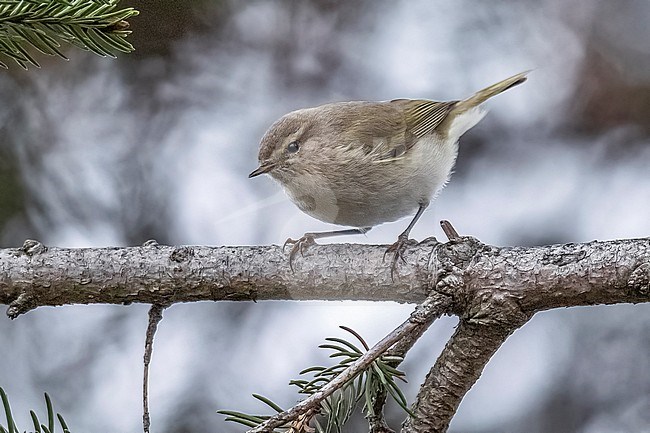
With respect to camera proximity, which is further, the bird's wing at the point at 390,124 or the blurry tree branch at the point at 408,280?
the bird's wing at the point at 390,124

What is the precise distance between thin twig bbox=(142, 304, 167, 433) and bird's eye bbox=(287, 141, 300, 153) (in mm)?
504

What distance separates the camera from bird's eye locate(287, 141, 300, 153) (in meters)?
1.50

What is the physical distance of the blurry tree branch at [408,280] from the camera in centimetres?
94

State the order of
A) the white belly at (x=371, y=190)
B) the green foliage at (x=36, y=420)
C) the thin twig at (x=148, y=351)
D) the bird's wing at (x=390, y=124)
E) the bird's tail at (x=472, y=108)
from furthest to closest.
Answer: the bird's tail at (x=472, y=108)
the bird's wing at (x=390, y=124)
the white belly at (x=371, y=190)
the thin twig at (x=148, y=351)
the green foliage at (x=36, y=420)

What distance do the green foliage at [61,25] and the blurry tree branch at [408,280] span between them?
1.00 feet

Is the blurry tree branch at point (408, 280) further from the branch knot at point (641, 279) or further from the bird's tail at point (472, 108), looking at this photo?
the bird's tail at point (472, 108)

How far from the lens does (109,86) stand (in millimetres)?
2143

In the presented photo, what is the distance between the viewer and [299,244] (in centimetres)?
114

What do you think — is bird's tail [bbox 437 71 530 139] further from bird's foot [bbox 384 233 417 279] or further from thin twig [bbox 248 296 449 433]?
thin twig [bbox 248 296 449 433]

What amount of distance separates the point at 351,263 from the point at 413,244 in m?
0.09

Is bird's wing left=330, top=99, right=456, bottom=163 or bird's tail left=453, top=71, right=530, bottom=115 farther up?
bird's tail left=453, top=71, right=530, bottom=115

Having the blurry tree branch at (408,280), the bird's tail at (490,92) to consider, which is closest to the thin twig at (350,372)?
the blurry tree branch at (408,280)

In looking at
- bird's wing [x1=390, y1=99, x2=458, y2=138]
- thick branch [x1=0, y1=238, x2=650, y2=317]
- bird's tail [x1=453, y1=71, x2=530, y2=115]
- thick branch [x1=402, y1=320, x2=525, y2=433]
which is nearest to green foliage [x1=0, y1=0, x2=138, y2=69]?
thick branch [x1=0, y1=238, x2=650, y2=317]

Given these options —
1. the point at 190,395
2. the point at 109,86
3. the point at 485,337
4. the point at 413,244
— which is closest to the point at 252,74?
the point at 109,86
